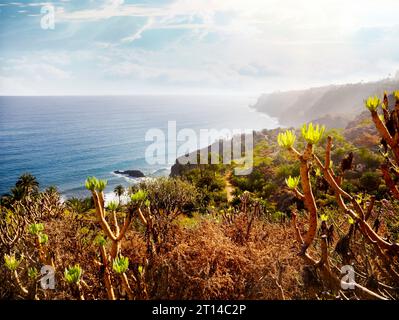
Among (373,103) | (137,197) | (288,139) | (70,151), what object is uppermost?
(373,103)

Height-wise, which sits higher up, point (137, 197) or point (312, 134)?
→ point (312, 134)

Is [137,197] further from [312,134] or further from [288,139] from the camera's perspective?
[312,134]

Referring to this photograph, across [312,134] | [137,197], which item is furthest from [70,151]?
[312,134]

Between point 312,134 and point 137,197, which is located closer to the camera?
point 312,134

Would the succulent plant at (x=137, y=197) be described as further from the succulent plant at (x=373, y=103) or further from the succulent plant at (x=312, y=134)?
the succulent plant at (x=373, y=103)

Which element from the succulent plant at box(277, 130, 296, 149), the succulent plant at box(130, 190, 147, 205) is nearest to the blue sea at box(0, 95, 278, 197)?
the succulent plant at box(130, 190, 147, 205)

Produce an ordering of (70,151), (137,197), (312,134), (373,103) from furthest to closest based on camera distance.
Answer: (70,151) < (137,197) < (373,103) < (312,134)

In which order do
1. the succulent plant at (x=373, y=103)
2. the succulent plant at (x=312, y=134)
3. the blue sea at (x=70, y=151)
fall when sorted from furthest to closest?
the blue sea at (x=70, y=151) → the succulent plant at (x=373, y=103) → the succulent plant at (x=312, y=134)

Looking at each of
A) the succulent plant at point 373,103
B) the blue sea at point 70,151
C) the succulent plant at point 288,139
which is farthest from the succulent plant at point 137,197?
the blue sea at point 70,151

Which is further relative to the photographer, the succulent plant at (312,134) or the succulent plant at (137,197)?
the succulent plant at (137,197)

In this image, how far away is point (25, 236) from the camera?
268 inches

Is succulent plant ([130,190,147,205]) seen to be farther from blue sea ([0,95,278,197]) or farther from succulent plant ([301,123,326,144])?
blue sea ([0,95,278,197])
